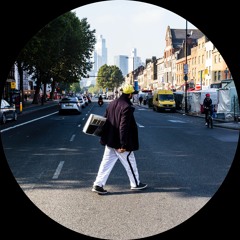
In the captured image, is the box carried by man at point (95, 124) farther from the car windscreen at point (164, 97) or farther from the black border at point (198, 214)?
the car windscreen at point (164, 97)

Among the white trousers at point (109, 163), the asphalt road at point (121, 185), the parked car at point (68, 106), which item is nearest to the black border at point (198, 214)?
the asphalt road at point (121, 185)

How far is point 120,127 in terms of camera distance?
6.35m

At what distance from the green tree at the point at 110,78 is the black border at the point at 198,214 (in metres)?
177

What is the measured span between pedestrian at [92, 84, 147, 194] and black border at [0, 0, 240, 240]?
2.91 m

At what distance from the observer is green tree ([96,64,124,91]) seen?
18104cm

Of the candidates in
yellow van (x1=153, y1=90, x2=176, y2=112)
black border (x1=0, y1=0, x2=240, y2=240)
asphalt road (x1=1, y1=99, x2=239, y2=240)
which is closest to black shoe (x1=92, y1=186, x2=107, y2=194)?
asphalt road (x1=1, y1=99, x2=239, y2=240)

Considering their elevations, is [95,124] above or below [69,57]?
below

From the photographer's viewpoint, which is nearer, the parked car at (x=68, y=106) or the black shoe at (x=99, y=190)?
the black shoe at (x=99, y=190)

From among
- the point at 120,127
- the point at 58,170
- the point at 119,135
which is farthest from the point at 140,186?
the point at 58,170

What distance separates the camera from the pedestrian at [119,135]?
637cm

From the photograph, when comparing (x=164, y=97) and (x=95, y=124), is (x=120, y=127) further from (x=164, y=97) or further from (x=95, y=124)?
(x=164, y=97)

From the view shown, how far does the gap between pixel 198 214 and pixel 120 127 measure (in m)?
2.97

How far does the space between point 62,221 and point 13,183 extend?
5.61ft

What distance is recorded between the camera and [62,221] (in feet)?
16.5
